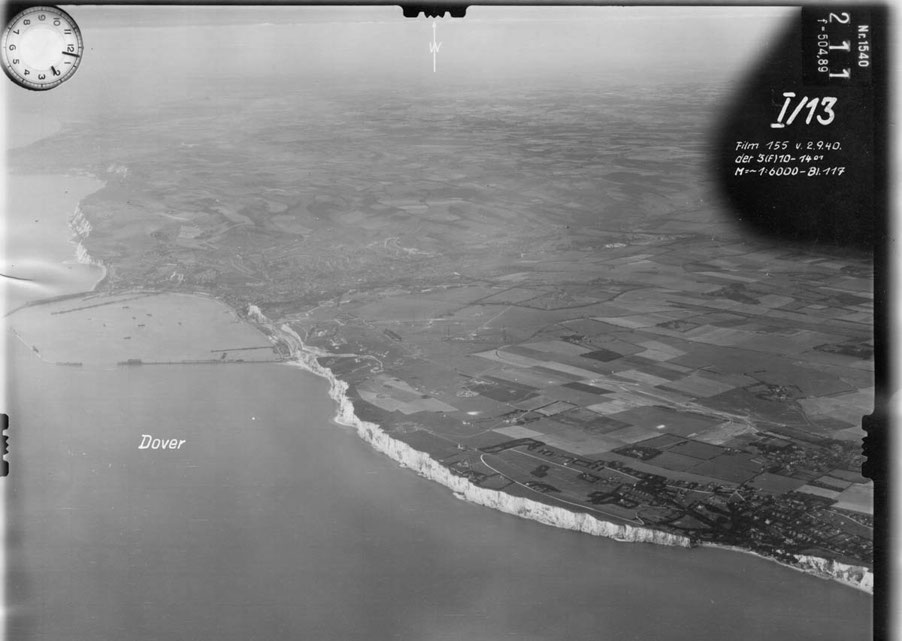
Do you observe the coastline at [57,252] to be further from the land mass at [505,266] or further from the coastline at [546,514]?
the coastline at [546,514]

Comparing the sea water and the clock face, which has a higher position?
the clock face

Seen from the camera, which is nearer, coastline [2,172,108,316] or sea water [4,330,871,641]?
sea water [4,330,871,641]

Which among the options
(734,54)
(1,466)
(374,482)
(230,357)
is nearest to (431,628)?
(374,482)

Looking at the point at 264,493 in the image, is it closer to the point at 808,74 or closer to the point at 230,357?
the point at 230,357

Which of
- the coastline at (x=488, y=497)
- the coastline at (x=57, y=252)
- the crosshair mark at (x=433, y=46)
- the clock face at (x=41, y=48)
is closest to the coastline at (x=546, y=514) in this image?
the coastline at (x=488, y=497)

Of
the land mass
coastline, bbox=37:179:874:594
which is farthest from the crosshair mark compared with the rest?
coastline, bbox=37:179:874:594

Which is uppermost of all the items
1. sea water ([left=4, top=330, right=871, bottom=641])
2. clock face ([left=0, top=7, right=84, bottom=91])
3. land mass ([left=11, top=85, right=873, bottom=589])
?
clock face ([left=0, top=7, right=84, bottom=91])

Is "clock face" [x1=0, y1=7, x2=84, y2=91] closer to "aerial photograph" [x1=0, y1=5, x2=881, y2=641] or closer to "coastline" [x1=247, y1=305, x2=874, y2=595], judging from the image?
"aerial photograph" [x1=0, y1=5, x2=881, y2=641]
